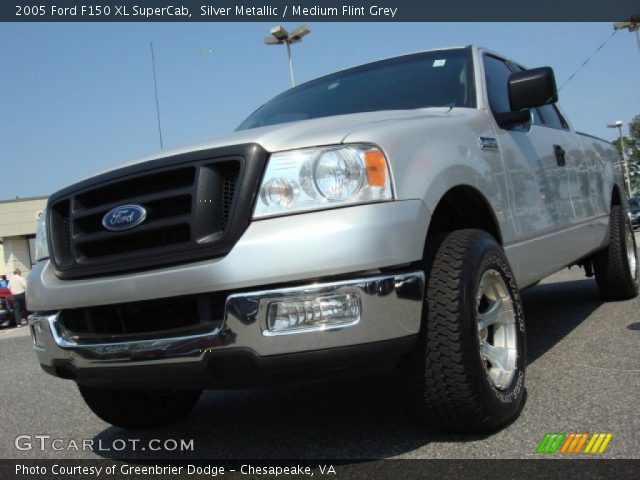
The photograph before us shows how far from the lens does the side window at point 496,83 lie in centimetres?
359

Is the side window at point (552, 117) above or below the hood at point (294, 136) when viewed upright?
above

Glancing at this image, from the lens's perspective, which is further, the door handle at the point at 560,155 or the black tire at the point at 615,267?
the black tire at the point at 615,267

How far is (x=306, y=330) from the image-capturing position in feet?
6.79

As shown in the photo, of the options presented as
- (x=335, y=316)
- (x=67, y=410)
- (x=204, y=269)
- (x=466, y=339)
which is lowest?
(x=67, y=410)

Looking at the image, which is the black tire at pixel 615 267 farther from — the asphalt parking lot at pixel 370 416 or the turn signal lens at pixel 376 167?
the turn signal lens at pixel 376 167

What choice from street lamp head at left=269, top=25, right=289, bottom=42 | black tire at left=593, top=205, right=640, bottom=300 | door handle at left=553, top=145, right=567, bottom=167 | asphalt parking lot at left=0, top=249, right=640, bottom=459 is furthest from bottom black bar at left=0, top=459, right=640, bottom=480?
street lamp head at left=269, top=25, right=289, bottom=42

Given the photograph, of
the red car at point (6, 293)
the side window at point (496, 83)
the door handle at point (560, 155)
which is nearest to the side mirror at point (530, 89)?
the side window at point (496, 83)

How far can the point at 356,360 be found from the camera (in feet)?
6.92

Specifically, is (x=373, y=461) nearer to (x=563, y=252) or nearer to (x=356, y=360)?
(x=356, y=360)

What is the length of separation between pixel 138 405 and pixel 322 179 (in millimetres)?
1660

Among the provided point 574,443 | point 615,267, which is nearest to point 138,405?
point 574,443

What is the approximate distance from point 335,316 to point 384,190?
1.57ft

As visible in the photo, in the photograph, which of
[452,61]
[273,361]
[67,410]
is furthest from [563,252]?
[67,410]

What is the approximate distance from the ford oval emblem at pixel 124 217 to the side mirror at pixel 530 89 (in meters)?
2.01
